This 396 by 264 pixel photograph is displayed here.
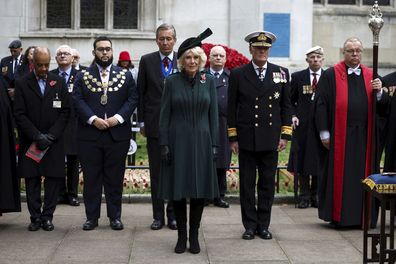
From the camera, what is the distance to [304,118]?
37.2 ft

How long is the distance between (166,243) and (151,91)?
6.13ft

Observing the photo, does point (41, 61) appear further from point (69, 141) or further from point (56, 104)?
point (69, 141)

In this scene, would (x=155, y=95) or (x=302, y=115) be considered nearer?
(x=155, y=95)

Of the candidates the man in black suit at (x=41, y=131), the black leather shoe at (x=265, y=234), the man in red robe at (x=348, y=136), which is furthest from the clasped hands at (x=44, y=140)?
the man in red robe at (x=348, y=136)

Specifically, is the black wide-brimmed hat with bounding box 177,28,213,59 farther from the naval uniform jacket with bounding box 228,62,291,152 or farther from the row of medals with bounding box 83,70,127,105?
the row of medals with bounding box 83,70,127,105

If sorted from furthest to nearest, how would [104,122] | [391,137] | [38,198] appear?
1. [391,137]
2. [38,198]
3. [104,122]

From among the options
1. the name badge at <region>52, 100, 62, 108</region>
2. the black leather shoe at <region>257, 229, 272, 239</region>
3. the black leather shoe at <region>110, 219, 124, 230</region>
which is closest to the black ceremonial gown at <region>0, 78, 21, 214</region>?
the name badge at <region>52, 100, 62, 108</region>

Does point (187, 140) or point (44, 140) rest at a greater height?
point (187, 140)

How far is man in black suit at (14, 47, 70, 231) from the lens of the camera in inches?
366

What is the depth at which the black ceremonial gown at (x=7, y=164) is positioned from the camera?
30.6 feet

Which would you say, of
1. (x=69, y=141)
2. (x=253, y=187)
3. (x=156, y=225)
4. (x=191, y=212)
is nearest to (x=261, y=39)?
(x=253, y=187)

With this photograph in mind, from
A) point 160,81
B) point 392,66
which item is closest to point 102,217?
point 160,81

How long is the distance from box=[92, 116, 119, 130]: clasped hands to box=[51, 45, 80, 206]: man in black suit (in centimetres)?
193

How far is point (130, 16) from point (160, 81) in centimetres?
1084
